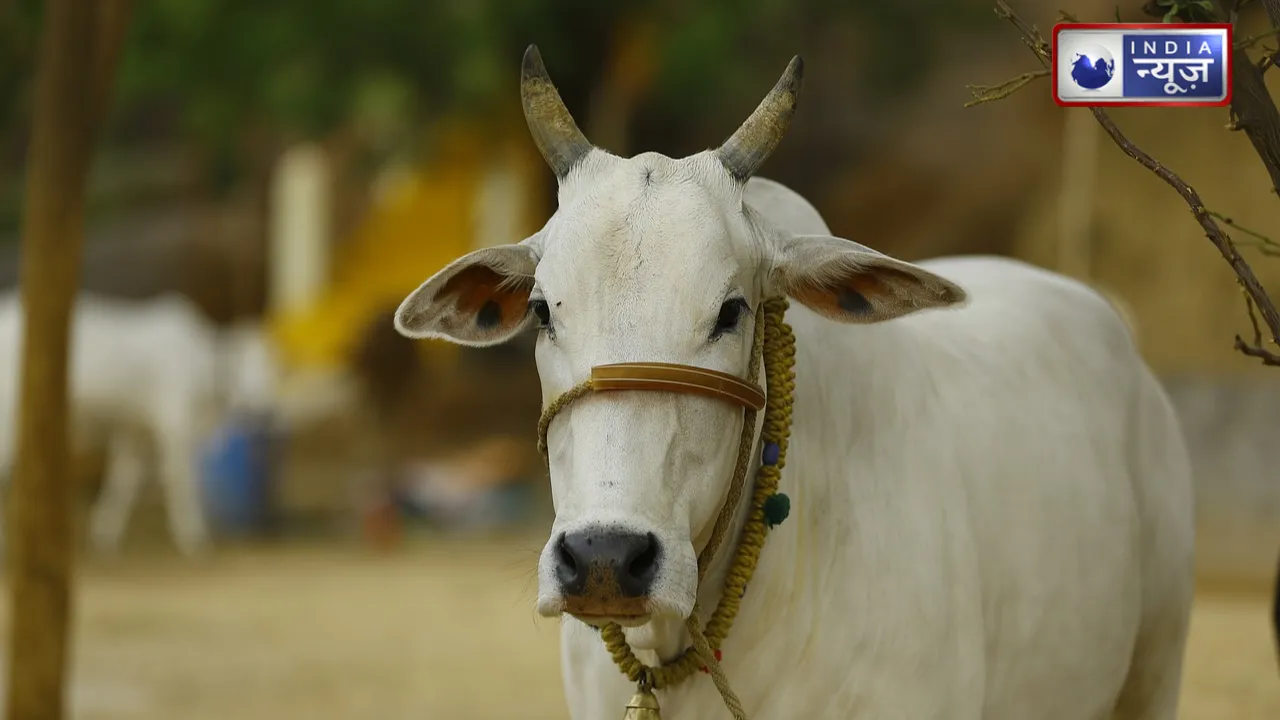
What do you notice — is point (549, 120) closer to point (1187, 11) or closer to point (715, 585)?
point (715, 585)

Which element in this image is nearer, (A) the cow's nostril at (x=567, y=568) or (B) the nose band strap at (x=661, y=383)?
(A) the cow's nostril at (x=567, y=568)

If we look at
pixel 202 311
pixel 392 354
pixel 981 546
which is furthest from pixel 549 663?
pixel 202 311

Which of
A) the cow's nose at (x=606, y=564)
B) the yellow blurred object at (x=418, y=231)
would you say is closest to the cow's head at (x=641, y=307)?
the cow's nose at (x=606, y=564)

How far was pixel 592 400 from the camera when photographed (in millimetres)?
2561

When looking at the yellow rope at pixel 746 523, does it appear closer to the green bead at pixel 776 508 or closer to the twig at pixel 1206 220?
the green bead at pixel 776 508

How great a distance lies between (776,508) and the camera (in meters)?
2.82

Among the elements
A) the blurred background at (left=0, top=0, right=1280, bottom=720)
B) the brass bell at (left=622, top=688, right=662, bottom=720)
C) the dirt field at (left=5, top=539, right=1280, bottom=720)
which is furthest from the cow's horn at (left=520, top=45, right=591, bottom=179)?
the blurred background at (left=0, top=0, right=1280, bottom=720)

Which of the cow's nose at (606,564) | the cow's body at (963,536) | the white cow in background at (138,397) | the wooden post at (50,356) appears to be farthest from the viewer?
the white cow in background at (138,397)

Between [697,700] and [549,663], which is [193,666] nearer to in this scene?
[549,663]

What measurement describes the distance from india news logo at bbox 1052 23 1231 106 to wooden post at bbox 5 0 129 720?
3.91 metres

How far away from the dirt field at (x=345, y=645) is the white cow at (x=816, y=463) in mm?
2498

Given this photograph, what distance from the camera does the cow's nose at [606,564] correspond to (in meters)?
2.38

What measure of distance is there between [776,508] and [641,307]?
0.46 metres

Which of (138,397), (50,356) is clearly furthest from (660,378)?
(138,397)
